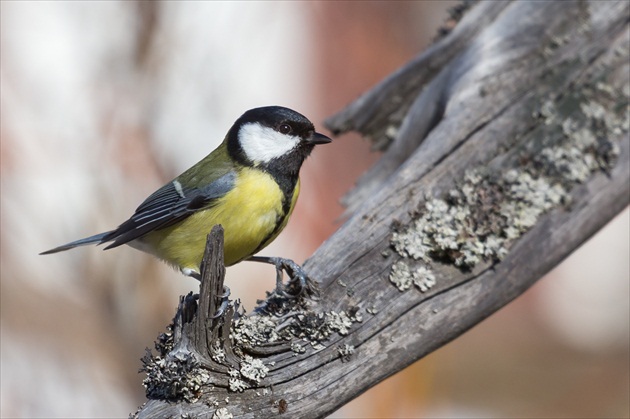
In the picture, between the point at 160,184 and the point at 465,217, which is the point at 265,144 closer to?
the point at 465,217

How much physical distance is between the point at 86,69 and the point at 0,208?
2.56 ft

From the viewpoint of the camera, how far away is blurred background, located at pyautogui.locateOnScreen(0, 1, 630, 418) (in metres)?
3.19

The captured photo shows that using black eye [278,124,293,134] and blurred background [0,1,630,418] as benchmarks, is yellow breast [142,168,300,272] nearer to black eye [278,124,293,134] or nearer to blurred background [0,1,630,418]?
black eye [278,124,293,134]

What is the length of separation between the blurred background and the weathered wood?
43.4 inches

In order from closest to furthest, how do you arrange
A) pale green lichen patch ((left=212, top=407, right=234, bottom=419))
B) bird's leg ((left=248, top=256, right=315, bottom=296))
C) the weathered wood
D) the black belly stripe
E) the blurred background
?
pale green lichen patch ((left=212, top=407, right=234, bottom=419)) → the weathered wood → bird's leg ((left=248, top=256, right=315, bottom=296)) → the black belly stripe → the blurred background

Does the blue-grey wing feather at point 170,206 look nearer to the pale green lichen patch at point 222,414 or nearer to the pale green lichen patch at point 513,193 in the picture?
the pale green lichen patch at point 513,193

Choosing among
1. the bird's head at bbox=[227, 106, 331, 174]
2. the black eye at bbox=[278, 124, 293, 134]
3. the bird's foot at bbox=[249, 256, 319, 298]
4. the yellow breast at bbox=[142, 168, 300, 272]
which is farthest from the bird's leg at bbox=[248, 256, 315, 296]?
the black eye at bbox=[278, 124, 293, 134]

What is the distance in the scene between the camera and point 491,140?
2.63m

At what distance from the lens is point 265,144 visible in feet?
8.39

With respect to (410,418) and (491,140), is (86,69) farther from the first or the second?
(410,418)

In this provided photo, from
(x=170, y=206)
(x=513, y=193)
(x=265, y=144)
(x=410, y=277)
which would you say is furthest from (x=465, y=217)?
(x=170, y=206)

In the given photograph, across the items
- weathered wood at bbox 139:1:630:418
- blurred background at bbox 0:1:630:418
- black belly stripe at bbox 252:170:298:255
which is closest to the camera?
weathered wood at bbox 139:1:630:418

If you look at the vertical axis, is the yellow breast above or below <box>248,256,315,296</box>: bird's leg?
above

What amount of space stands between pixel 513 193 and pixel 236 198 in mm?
917
